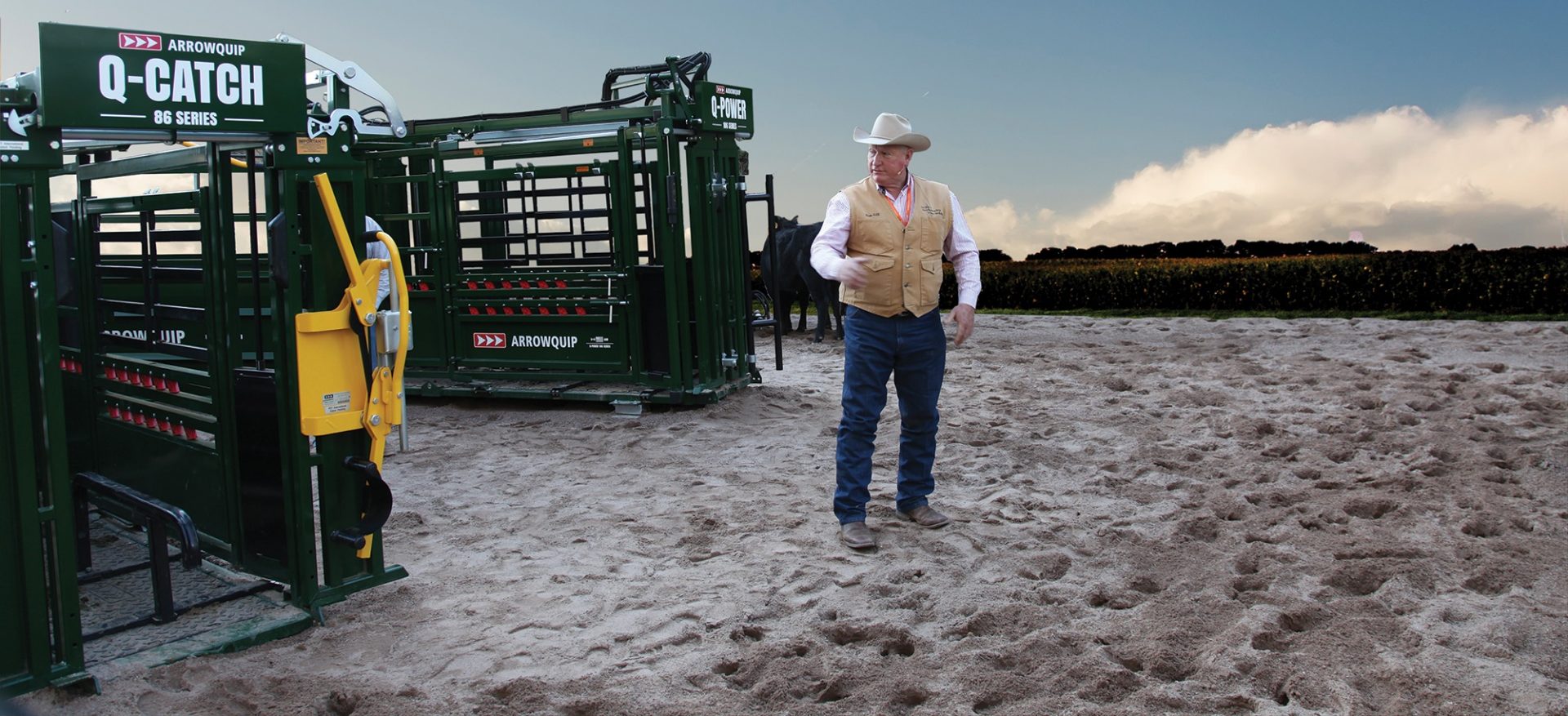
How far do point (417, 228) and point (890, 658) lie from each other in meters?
6.91

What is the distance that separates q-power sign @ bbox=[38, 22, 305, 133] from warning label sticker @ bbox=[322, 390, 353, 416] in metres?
0.93

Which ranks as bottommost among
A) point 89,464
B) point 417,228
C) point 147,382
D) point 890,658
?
point 890,658

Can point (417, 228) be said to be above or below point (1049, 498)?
above

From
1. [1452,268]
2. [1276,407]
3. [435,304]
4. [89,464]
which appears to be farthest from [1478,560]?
[1452,268]

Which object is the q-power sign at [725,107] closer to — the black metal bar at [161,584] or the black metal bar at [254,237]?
the black metal bar at [254,237]

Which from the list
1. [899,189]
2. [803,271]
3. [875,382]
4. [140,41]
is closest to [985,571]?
[875,382]

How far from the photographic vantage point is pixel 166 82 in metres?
3.82

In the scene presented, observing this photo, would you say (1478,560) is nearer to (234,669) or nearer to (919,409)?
(919,409)

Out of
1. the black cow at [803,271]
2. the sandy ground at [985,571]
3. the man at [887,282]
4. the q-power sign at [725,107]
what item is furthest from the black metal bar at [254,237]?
the black cow at [803,271]

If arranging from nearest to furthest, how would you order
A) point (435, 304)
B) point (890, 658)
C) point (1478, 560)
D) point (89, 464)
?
1. point (890, 658)
2. point (1478, 560)
3. point (89, 464)
4. point (435, 304)

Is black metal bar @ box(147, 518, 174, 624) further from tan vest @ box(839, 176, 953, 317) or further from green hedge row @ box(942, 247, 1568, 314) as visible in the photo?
green hedge row @ box(942, 247, 1568, 314)

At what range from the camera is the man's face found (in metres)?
4.96

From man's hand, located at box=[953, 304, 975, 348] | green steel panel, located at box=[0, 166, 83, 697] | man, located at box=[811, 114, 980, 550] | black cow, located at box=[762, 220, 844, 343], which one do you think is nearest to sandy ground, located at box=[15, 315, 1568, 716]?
green steel panel, located at box=[0, 166, 83, 697]

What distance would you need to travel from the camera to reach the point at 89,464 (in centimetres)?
583
